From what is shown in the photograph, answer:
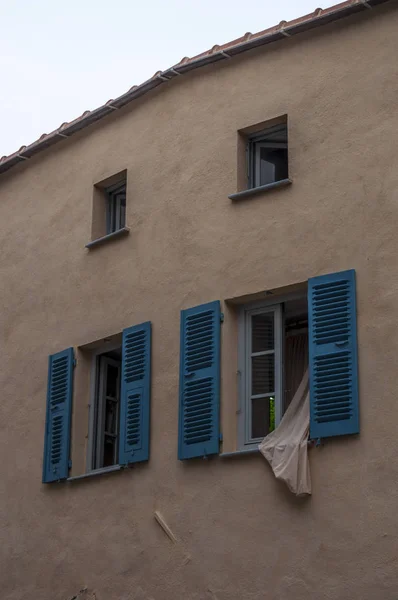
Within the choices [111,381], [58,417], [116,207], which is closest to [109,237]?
[116,207]

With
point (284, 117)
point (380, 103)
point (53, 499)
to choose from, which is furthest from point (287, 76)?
point (53, 499)

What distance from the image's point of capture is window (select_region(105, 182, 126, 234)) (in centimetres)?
1519

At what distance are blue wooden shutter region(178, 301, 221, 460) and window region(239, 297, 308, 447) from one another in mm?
263

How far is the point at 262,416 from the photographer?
12.6 m

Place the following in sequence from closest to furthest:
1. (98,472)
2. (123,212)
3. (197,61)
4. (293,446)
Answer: (293,446), (98,472), (197,61), (123,212)

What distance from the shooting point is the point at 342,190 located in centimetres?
1227

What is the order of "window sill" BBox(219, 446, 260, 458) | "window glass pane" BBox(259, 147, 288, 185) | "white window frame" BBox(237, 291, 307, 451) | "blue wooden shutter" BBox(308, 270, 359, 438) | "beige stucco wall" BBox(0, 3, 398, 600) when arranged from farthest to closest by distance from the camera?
1. "window glass pane" BBox(259, 147, 288, 185)
2. "white window frame" BBox(237, 291, 307, 451)
3. "window sill" BBox(219, 446, 260, 458)
4. "blue wooden shutter" BBox(308, 270, 359, 438)
5. "beige stucco wall" BBox(0, 3, 398, 600)

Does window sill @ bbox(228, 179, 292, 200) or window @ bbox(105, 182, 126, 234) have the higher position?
window @ bbox(105, 182, 126, 234)

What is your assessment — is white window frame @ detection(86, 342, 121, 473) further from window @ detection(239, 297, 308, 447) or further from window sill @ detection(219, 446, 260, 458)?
window sill @ detection(219, 446, 260, 458)

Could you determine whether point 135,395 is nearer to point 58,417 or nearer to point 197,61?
point 58,417

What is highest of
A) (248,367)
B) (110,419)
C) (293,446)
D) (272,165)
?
(272,165)

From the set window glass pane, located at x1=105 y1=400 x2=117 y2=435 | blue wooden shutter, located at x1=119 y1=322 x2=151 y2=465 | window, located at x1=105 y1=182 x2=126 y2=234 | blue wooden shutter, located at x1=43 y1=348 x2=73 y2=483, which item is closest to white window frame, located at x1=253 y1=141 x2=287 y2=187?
blue wooden shutter, located at x1=119 y1=322 x2=151 y2=465

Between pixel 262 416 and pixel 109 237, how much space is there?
3.18 metres

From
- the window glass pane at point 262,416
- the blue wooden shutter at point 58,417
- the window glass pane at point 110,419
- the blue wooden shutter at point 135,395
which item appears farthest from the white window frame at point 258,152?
the window glass pane at point 110,419
